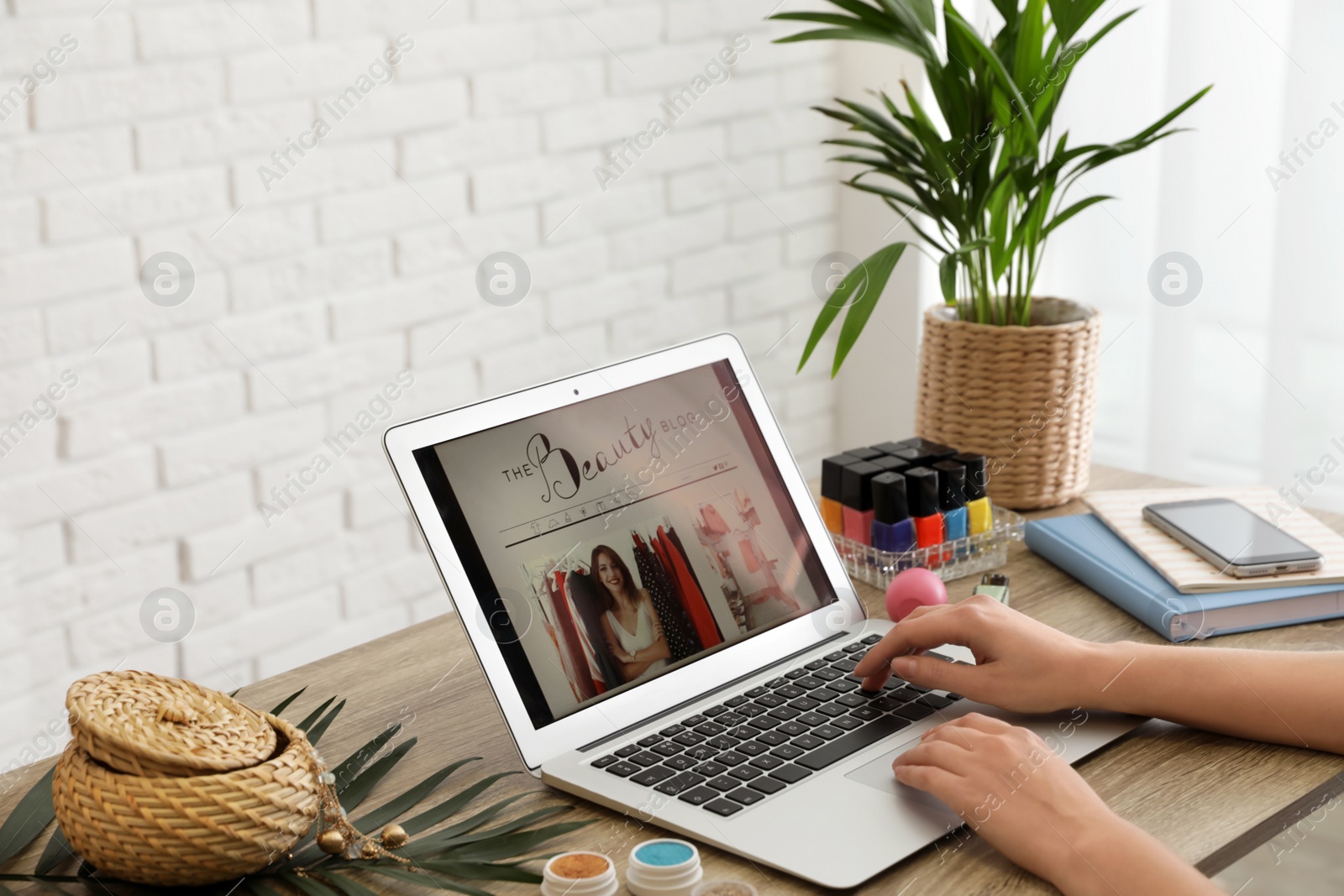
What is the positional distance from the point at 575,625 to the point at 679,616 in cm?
9

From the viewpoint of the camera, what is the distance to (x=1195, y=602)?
1103 millimetres

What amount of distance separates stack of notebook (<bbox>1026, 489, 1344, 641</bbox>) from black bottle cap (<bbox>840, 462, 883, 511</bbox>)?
0.19m

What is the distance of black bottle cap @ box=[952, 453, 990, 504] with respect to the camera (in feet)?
4.10

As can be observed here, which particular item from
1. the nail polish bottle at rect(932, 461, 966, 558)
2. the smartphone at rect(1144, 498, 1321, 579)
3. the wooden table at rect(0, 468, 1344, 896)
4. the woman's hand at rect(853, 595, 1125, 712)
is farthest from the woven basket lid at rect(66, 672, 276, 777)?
the smartphone at rect(1144, 498, 1321, 579)

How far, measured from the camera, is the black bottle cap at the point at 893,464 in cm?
124

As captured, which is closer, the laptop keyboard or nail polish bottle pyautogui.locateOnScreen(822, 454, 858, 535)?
the laptop keyboard

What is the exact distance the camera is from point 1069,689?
925mm

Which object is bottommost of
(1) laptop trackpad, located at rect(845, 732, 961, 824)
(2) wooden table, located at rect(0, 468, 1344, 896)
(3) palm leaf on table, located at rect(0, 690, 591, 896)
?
(2) wooden table, located at rect(0, 468, 1344, 896)

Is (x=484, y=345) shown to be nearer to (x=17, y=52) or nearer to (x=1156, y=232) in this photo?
(x=17, y=52)

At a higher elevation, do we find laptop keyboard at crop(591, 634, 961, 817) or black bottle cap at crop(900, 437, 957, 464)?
black bottle cap at crop(900, 437, 957, 464)

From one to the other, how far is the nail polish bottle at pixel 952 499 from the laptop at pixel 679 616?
172 mm

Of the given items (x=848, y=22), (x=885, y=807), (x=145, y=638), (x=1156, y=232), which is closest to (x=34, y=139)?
(x=145, y=638)

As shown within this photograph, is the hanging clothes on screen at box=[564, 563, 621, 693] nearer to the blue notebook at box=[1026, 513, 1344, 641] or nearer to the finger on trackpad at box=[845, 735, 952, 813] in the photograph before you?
the finger on trackpad at box=[845, 735, 952, 813]

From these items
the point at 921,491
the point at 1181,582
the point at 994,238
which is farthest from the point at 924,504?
the point at 994,238
